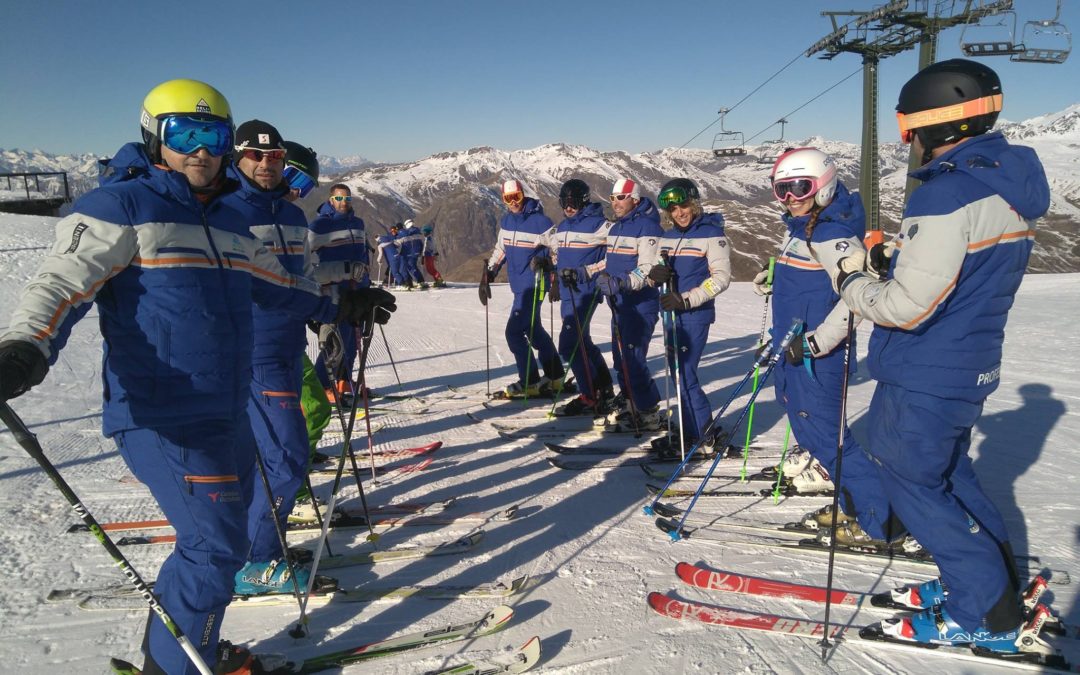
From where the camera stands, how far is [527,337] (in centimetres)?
729

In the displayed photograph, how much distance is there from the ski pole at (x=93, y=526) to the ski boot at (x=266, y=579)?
97 cm

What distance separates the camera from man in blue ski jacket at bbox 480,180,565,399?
7047 millimetres

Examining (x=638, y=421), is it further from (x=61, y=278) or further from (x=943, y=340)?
(x=61, y=278)

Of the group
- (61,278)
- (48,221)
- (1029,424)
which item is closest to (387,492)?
(61,278)

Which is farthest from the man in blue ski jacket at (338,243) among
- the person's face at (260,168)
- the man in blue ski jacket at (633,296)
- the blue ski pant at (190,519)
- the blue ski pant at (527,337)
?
the blue ski pant at (190,519)

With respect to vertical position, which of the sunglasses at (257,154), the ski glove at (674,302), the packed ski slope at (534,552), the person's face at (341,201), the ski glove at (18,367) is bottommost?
the packed ski slope at (534,552)

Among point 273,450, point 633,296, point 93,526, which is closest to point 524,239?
point 633,296

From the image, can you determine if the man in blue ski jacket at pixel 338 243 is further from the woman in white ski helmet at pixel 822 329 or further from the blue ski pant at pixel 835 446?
the blue ski pant at pixel 835 446

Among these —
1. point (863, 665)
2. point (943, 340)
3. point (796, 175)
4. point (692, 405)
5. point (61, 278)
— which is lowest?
point (863, 665)

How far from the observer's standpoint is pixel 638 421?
6.02 m

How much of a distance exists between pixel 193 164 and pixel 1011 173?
303 cm

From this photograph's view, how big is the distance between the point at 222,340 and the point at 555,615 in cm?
203

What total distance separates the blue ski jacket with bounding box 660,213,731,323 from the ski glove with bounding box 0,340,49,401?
4275 millimetres

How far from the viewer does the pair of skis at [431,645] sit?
2.65 meters
